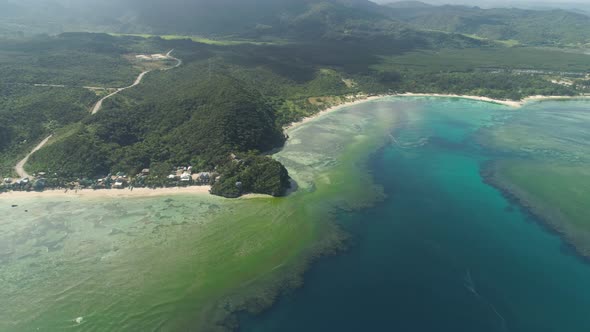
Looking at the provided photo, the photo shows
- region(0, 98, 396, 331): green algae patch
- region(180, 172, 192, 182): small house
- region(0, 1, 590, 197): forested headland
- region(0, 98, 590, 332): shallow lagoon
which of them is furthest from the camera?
region(0, 1, 590, 197): forested headland

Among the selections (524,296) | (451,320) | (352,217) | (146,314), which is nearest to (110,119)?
(146,314)

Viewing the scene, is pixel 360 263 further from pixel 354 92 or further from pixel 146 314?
pixel 354 92

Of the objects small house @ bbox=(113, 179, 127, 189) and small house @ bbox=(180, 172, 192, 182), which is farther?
small house @ bbox=(180, 172, 192, 182)

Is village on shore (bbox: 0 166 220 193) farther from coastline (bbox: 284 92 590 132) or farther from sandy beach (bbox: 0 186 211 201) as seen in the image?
coastline (bbox: 284 92 590 132)

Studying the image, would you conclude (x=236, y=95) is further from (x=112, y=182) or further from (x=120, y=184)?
(x=112, y=182)

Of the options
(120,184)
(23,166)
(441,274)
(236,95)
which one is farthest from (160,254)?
(236,95)

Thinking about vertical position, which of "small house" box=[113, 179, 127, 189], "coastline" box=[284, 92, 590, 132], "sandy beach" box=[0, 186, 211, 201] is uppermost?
"coastline" box=[284, 92, 590, 132]

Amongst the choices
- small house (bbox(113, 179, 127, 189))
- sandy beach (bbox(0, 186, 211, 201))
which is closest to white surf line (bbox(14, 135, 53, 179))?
sandy beach (bbox(0, 186, 211, 201))
